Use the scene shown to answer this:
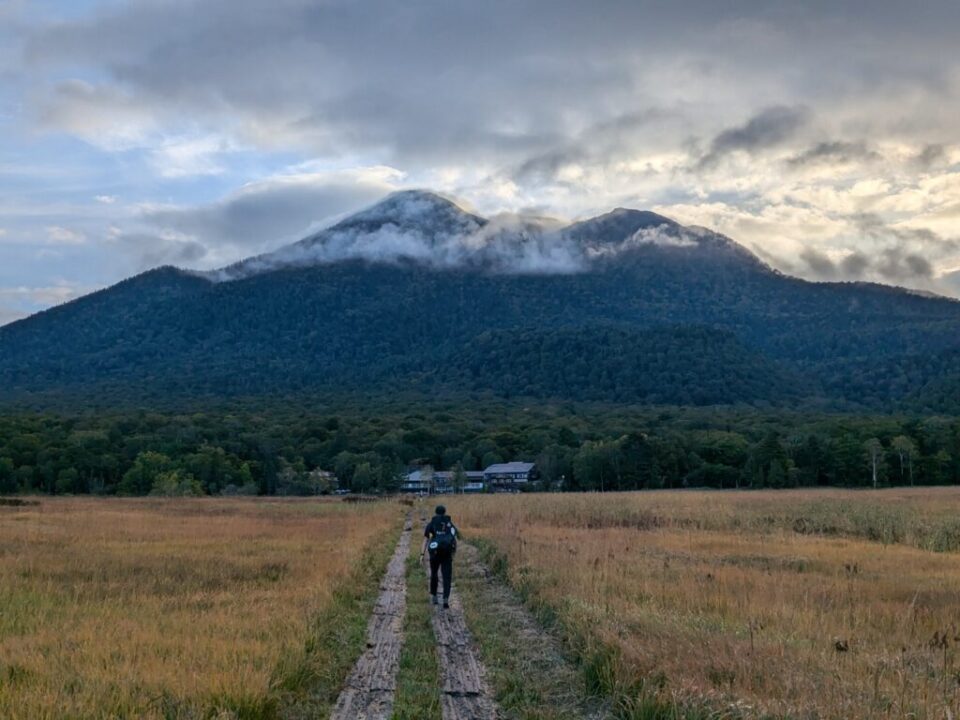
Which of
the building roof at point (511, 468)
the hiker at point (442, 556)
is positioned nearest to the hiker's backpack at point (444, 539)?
the hiker at point (442, 556)

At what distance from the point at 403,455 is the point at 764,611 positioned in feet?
390

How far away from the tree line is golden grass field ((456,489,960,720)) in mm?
64756

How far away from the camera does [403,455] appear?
131000mm

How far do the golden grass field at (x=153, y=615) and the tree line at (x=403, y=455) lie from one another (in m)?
56.0

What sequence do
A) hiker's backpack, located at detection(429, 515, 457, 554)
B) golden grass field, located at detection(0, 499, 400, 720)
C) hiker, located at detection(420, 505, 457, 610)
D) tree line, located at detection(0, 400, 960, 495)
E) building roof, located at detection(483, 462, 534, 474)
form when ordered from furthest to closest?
building roof, located at detection(483, 462, 534, 474), tree line, located at detection(0, 400, 960, 495), hiker's backpack, located at detection(429, 515, 457, 554), hiker, located at detection(420, 505, 457, 610), golden grass field, located at detection(0, 499, 400, 720)

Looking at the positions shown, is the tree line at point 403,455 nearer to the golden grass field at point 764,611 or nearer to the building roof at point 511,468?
the building roof at point 511,468

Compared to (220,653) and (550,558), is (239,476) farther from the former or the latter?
(220,653)

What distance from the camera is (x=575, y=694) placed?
1018cm

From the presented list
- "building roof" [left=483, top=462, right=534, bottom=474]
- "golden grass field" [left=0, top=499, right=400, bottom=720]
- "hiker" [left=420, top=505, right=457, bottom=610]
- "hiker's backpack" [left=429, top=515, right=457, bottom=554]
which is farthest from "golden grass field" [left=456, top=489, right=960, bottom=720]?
"building roof" [left=483, top=462, right=534, bottom=474]

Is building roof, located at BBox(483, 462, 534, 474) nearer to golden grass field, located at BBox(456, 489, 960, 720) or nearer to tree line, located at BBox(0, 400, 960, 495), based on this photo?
tree line, located at BBox(0, 400, 960, 495)

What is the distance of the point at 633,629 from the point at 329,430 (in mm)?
126760

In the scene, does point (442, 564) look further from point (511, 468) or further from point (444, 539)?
point (511, 468)

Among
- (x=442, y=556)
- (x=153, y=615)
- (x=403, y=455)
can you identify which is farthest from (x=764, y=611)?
(x=403, y=455)

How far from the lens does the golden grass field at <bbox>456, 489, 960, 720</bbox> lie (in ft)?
29.0
